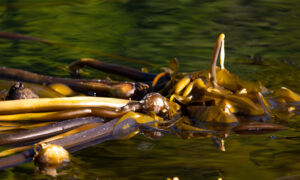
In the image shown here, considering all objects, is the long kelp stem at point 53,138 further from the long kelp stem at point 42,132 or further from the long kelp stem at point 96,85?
the long kelp stem at point 96,85

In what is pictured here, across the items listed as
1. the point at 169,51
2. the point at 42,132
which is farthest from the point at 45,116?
the point at 169,51

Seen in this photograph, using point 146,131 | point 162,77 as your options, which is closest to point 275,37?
point 162,77

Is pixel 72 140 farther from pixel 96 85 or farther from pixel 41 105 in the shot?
pixel 96 85

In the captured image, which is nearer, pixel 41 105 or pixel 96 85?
pixel 41 105

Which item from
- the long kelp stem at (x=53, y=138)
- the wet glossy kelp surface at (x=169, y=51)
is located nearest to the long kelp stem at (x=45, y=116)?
the long kelp stem at (x=53, y=138)

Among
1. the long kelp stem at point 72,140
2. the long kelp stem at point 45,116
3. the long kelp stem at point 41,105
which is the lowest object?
the long kelp stem at point 72,140

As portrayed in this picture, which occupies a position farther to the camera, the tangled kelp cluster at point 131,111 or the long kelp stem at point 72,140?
the tangled kelp cluster at point 131,111

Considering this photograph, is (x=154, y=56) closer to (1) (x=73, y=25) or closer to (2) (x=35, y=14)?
(1) (x=73, y=25)

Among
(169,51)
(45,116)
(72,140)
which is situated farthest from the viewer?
(169,51)
